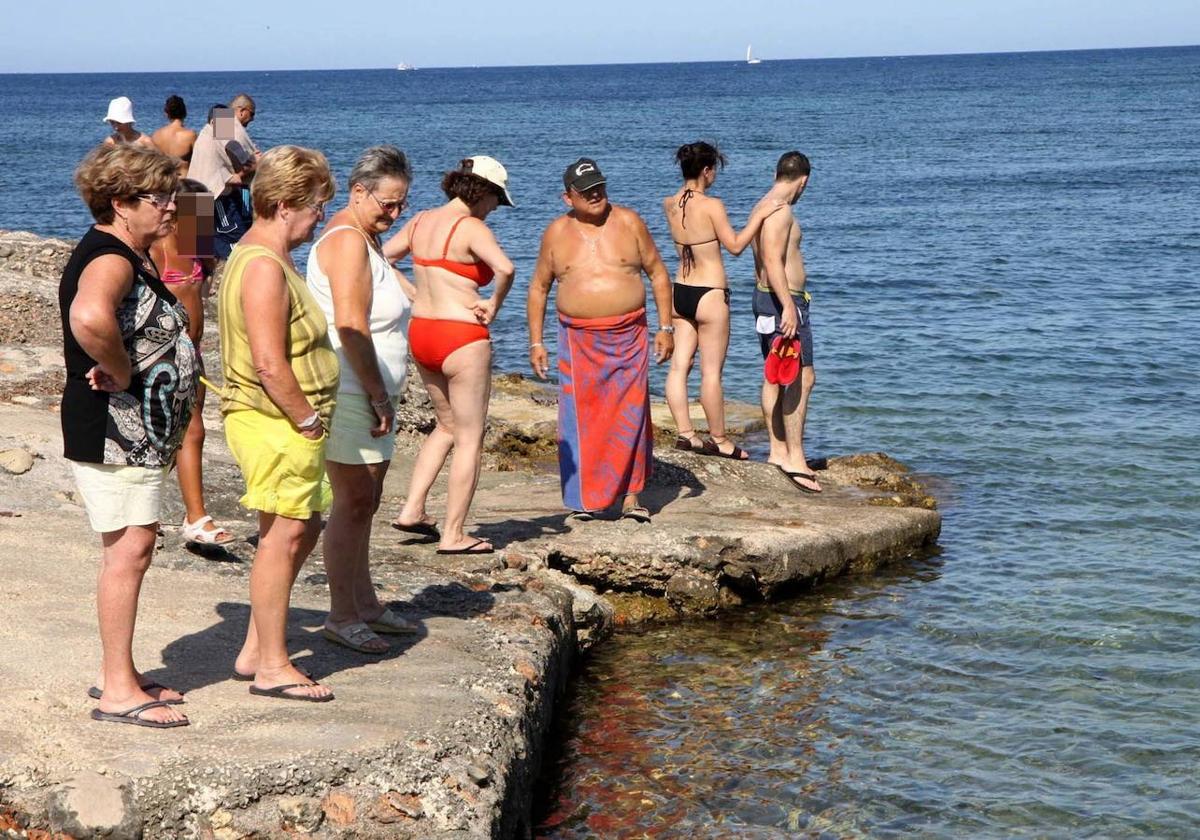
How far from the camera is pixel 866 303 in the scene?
1912 cm

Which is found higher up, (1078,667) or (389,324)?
(389,324)

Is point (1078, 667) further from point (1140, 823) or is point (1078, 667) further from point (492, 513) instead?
point (492, 513)

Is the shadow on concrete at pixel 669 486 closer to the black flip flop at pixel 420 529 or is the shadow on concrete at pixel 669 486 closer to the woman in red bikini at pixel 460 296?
the black flip flop at pixel 420 529

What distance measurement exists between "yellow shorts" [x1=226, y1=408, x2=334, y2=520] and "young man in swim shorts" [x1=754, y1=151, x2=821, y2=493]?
14.9ft

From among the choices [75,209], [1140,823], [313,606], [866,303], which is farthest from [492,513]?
[75,209]

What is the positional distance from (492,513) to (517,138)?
5483cm

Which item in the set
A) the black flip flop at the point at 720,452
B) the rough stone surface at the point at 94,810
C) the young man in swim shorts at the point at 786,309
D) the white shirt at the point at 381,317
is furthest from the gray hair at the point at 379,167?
the black flip flop at the point at 720,452

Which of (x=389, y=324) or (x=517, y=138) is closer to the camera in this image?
(x=389, y=324)

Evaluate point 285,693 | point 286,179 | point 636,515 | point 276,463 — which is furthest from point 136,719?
point 636,515

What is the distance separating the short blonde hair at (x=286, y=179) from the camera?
14.4 ft

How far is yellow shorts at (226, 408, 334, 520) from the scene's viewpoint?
446 cm

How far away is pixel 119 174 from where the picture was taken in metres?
4.13

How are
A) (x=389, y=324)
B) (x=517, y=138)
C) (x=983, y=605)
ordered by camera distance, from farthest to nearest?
(x=517, y=138)
(x=983, y=605)
(x=389, y=324)

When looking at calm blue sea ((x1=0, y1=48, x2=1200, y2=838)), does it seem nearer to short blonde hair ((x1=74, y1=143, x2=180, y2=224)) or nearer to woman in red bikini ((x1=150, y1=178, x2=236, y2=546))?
woman in red bikini ((x1=150, y1=178, x2=236, y2=546))
